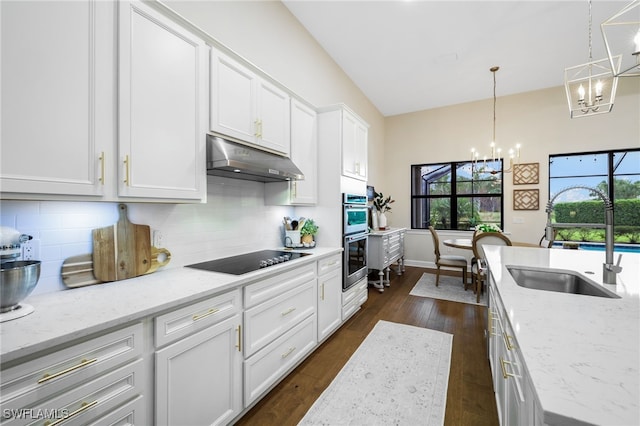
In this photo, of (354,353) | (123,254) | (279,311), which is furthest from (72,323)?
(354,353)

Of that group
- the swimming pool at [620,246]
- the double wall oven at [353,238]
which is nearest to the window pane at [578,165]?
the swimming pool at [620,246]

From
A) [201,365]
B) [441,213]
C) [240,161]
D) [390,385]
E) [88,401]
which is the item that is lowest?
[390,385]

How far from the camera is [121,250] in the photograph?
5.02 feet

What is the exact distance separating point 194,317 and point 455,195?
5.76 meters

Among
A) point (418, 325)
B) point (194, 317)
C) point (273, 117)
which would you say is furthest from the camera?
point (418, 325)

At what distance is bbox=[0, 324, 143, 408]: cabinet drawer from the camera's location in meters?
0.80

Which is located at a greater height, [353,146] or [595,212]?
[353,146]

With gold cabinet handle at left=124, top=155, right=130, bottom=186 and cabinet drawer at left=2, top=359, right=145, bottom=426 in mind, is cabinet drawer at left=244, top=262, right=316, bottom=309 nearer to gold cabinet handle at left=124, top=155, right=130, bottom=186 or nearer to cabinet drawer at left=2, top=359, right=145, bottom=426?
cabinet drawer at left=2, top=359, right=145, bottom=426

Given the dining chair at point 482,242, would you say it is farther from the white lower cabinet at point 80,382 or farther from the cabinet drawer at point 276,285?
the white lower cabinet at point 80,382

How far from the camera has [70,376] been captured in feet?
2.99

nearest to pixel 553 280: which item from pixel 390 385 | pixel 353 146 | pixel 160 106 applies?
pixel 390 385

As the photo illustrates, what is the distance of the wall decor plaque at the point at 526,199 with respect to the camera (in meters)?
4.94

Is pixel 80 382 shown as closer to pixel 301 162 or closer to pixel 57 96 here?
pixel 57 96

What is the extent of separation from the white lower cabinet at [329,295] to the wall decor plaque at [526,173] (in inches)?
173
